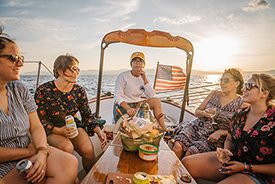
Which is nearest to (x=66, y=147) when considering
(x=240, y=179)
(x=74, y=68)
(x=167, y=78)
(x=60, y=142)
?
(x=60, y=142)

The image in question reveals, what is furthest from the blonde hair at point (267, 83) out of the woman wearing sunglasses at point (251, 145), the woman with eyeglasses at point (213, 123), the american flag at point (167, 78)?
the american flag at point (167, 78)

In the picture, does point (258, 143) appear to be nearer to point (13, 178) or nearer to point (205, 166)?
point (205, 166)

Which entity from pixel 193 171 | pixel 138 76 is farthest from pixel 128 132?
pixel 138 76

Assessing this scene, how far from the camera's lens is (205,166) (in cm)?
175

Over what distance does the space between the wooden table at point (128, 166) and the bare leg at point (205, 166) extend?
0.31m

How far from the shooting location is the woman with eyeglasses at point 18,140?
1.21m

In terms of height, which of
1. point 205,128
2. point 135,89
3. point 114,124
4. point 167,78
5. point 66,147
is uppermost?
point 167,78

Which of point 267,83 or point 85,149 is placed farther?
point 85,149

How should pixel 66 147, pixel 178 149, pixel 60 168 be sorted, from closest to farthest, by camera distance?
1. pixel 60 168
2. pixel 66 147
3. pixel 178 149

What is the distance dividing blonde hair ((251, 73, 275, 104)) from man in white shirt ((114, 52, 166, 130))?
1.58 meters

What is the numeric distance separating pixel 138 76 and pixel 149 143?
1780mm

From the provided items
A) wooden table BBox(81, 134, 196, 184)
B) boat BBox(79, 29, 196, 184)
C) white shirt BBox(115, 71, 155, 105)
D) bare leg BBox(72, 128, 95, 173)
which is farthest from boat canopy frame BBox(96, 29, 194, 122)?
wooden table BBox(81, 134, 196, 184)

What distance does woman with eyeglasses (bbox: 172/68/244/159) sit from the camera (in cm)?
212

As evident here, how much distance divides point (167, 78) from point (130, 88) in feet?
7.05
